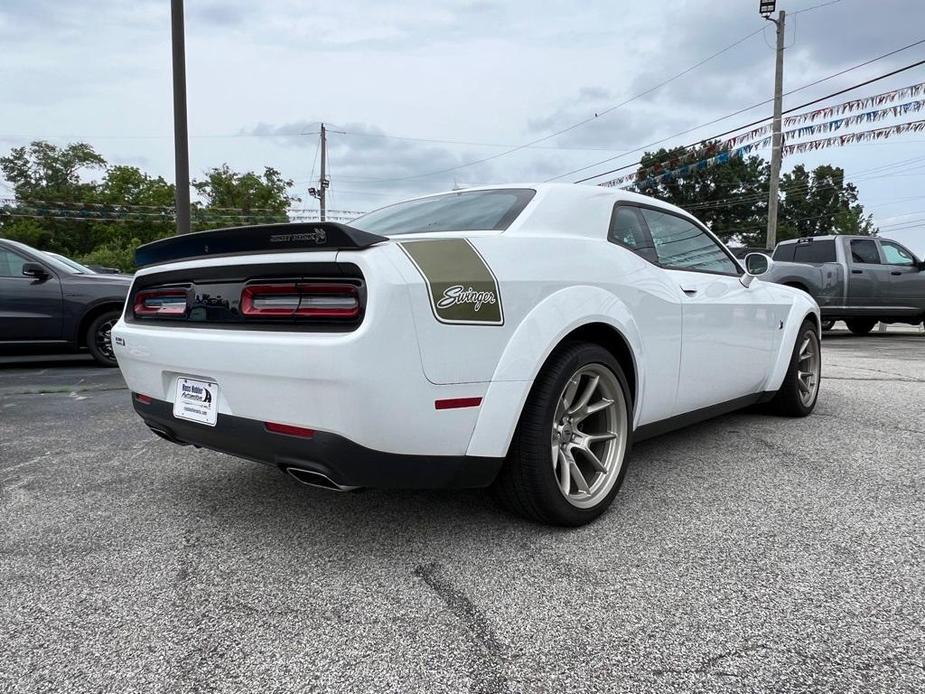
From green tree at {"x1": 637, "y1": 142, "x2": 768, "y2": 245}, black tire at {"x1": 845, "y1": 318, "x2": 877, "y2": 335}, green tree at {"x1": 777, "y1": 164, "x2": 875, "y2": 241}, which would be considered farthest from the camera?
green tree at {"x1": 777, "y1": 164, "x2": 875, "y2": 241}

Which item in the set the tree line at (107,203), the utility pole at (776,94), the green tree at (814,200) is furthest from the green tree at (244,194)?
the green tree at (814,200)

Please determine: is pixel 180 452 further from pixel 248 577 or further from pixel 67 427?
pixel 248 577

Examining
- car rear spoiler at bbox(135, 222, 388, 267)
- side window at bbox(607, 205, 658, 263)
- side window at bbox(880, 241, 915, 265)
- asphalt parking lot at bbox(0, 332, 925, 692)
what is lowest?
asphalt parking lot at bbox(0, 332, 925, 692)

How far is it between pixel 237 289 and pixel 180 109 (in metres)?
8.40

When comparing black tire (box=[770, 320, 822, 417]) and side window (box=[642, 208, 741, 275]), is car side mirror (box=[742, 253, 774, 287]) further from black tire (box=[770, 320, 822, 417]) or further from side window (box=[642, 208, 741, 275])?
black tire (box=[770, 320, 822, 417])

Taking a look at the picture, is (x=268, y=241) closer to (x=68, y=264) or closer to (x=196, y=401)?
(x=196, y=401)

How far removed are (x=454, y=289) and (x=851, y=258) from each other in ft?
Result: 37.8

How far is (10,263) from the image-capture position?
7.01 metres

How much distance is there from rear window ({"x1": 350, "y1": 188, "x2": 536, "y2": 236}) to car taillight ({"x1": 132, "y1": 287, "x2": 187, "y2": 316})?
2.93ft

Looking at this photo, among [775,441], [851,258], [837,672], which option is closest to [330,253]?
[837,672]

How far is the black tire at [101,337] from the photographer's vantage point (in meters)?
7.10

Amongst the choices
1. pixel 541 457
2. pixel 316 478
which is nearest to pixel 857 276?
pixel 541 457

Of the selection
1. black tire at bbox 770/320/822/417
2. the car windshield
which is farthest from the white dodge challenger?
the car windshield

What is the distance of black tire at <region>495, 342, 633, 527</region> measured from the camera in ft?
7.66
